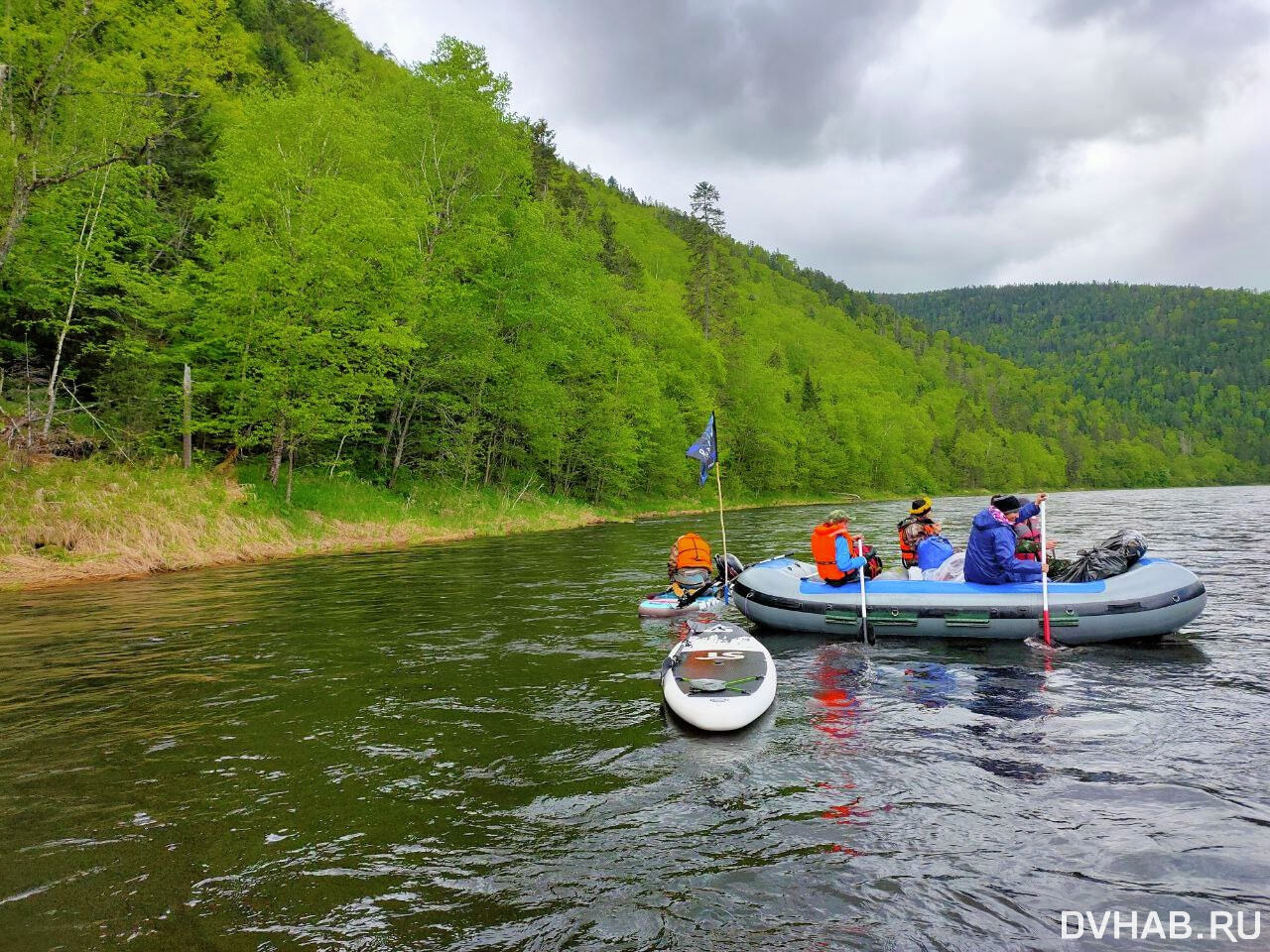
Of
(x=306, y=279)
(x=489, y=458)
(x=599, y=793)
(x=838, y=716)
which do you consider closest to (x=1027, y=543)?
(x=838, y=716)

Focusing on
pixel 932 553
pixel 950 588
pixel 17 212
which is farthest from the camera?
pixel 17 212

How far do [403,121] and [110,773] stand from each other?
27.2m

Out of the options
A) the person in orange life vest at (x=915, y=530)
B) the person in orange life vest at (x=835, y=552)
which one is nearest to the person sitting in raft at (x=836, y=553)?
the person in orange life vest at (x=835, y=552)

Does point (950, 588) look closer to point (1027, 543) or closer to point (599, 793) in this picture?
point (1027, 543)

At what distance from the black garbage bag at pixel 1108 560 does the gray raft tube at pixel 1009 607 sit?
20 centimetres

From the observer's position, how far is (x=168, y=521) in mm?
16484

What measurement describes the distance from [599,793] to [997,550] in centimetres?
752

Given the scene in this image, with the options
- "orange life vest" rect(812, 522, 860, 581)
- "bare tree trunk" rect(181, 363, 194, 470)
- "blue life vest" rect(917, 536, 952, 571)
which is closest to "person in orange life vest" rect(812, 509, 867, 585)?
"orange life vest" rect(812, 522, 860, 581)

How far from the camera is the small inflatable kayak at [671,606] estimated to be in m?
11.8

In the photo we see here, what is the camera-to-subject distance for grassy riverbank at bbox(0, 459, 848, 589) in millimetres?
14438

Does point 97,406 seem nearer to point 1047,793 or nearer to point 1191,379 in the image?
point 1047,793

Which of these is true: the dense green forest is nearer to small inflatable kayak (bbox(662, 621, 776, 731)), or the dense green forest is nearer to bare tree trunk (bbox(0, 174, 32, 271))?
bare tree trunk (bbox(0, 174, 32, 271))

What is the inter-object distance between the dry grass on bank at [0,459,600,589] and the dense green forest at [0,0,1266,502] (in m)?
1.52

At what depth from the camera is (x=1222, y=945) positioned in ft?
11.9
